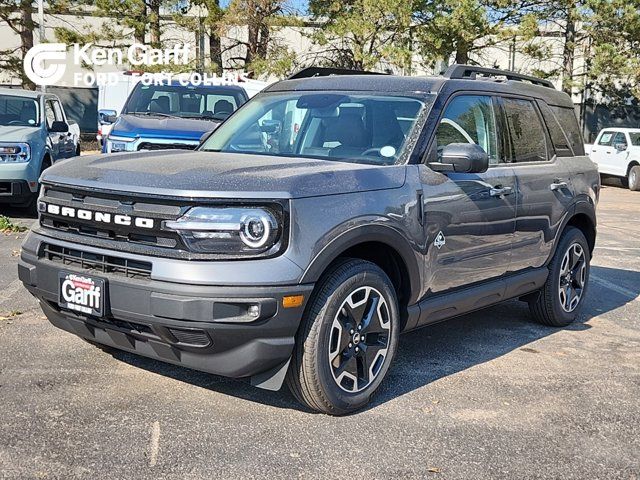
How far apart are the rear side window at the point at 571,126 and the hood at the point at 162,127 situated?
201 inches

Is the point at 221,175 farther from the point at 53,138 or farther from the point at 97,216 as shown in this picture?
the point at 53,138

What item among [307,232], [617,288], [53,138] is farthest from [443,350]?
[53,138]

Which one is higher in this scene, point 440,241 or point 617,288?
point 440,241

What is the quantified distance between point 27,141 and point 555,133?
689 cm

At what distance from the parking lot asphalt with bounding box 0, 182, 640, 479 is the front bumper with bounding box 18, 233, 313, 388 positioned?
0.36 metres

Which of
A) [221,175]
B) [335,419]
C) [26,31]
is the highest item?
[26,31]

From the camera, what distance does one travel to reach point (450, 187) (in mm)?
4566

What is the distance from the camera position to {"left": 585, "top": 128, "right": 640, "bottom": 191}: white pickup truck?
20752 millimetres

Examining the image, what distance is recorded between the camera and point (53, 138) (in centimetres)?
1102

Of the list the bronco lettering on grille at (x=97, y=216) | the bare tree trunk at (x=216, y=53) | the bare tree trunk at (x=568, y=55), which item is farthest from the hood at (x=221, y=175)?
the bare tree trunk at (x=568, y=55)

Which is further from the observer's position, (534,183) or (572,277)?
(572,277)

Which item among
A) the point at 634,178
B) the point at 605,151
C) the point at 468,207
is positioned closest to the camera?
the point at 468,207

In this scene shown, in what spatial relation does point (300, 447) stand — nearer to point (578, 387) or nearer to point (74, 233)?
point (74, 233)

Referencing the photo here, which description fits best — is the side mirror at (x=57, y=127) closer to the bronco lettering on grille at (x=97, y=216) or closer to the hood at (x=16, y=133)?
the hood at (x=16, y=133)
